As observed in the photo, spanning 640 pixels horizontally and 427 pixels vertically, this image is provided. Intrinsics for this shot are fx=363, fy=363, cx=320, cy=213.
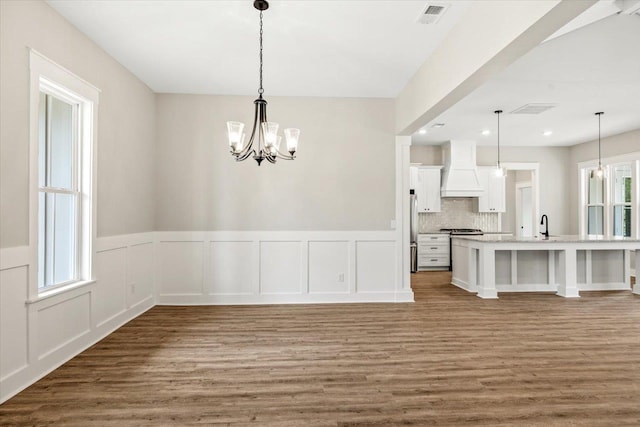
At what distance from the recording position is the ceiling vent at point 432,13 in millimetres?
2840

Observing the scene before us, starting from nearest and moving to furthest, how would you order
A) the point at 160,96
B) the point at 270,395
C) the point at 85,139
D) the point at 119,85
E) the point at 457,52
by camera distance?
1. the point at 270,395
2. the point at 457,52
3. the point at 85,139
4. the point at 119,85
5. the point at 160,96

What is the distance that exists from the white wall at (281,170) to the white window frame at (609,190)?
5494 millimetres

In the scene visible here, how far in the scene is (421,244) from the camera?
819 cm

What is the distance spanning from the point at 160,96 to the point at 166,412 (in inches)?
162

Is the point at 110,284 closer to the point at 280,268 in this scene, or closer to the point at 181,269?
the point at 181,269

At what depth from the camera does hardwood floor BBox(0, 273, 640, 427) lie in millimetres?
2268

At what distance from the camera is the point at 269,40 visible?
345 cm

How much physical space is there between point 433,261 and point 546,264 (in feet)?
8.48

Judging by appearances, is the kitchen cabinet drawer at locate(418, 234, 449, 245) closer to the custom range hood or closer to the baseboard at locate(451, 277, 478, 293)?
the custom range hood

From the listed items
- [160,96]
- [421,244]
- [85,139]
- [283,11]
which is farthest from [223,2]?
[421,244]

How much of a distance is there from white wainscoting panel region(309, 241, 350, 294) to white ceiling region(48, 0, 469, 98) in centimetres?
216

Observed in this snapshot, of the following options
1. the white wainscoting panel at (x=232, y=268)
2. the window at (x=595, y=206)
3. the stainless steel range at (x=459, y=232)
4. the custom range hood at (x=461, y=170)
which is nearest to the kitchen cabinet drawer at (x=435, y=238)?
the stainless steel range at (x=459, y=232)

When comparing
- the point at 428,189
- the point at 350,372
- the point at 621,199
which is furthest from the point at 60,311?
the point at 621,199

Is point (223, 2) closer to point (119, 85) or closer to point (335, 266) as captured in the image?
point (119, 85)
